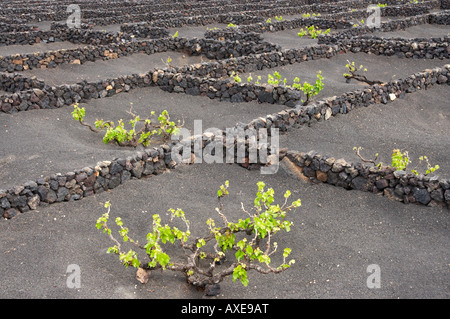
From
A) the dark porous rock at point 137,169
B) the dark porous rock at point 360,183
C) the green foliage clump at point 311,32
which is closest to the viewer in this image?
the dark porous rock at point 360,183

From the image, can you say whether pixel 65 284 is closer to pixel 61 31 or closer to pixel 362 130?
pixel 362 130

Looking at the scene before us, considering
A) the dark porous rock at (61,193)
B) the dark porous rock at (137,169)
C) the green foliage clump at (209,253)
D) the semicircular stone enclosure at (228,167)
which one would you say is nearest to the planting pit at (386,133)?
the semicircular stone enclosure at (228,167)

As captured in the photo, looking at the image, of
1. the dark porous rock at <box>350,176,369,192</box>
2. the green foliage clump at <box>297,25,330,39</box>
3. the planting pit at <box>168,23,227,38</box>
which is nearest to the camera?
the dark porous rock at <box>350,176,369,192</box>

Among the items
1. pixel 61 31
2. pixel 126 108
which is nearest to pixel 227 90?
pixel 126 108

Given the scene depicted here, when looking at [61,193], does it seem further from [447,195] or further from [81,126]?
[447,195]

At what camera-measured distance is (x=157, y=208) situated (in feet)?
28.3

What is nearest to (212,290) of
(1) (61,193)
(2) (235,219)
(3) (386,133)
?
(2) (235,219)

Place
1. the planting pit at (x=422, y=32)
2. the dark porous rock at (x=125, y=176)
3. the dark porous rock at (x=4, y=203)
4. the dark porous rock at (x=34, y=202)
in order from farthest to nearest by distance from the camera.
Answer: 1. the planting pit at (x=422, y=32)
2. the dark porous rock at (x=125, y=176)
3. the dark porous rock at (x=34, y=202)
4. the dark porous rock at (x=4, y=203)

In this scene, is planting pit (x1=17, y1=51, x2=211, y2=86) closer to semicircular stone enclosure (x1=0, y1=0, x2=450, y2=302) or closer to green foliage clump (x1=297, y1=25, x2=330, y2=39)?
semicircular stone enclosure (x1=0, y1=0, x2=450, y2=302)

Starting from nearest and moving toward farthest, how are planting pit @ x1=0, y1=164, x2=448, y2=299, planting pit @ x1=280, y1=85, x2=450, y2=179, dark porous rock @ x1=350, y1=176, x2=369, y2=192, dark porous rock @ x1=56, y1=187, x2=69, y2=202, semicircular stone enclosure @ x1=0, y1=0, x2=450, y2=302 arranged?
planting pit @ x1=0, y1=164, x2=448, y2=299 → semicircular stone enclosure @ x1=0, y1=0, x2=450, y2=302 → dark porous rock @ x1=56, y1=187, x2=69, y2=202 → dark porous rock @ x1=350, y1=176, x2=369, y2=192 → planting pit @ x1=280, y1=85, x2=450, y2=179

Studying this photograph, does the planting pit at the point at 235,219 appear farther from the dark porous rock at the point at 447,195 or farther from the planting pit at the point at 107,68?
the planting pit at the point at 107,68

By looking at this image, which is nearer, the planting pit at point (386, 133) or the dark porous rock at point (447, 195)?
the dark porous rock at point (447, 195)

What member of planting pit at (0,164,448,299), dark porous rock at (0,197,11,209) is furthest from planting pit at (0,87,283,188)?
planting pit at (0,164,448,299)

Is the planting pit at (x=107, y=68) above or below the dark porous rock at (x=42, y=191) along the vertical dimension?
above
